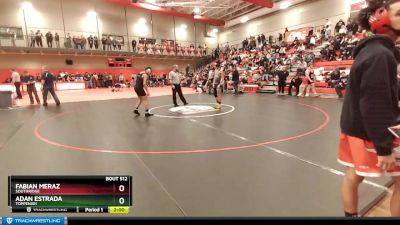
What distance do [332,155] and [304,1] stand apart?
23395mm

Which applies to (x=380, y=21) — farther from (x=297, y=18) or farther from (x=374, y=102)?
(x=297, y=18)

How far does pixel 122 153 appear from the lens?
4258mm

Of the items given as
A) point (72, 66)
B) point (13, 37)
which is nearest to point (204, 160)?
point (13, 37)

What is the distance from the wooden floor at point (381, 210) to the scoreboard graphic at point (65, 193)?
2.22 m

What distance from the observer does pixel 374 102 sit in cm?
146

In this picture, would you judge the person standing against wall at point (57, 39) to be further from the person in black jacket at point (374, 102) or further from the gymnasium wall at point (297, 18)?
the person in black jacket at point (374, 102)

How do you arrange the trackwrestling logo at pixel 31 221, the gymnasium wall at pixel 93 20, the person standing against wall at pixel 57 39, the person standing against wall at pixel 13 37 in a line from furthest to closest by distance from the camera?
the person standing against wall at pixel 57 39, the gymnasium wall at pixel 93 20, the person standing against wall at pixel 13 37, the trackwrestling logo at pixel 31 221

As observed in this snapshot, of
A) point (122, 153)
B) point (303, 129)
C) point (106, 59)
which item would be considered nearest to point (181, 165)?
point (122, 153)

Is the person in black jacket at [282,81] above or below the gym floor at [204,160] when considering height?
above

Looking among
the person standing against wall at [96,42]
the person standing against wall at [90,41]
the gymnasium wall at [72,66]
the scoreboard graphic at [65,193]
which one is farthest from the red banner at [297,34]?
the scoreboard graphic at [65,193]

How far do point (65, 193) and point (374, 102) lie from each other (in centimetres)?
194

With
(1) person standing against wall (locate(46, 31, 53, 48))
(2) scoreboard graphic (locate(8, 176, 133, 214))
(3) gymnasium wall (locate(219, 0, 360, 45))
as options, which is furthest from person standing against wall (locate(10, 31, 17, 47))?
(2) scoreboard graphic (locate(8, 176, 133, 214))

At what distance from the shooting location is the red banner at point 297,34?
22542mm

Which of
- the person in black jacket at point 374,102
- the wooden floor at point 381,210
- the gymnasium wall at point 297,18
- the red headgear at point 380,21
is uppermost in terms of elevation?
the gymnasium wall at point 297,18
